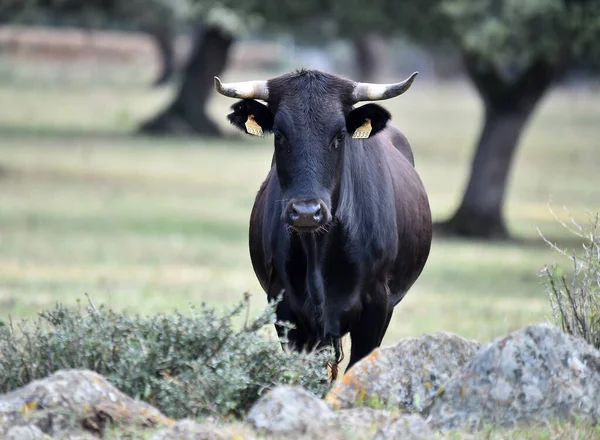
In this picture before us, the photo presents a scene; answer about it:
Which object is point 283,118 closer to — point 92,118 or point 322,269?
point 322,269

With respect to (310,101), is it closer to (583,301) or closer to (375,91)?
(375,91)

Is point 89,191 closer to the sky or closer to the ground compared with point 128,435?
closer to the ground

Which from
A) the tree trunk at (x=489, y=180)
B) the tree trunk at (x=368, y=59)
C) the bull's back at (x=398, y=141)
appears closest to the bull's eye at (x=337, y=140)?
the bull's back at (x=398, y=141)

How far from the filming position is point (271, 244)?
27.3ft

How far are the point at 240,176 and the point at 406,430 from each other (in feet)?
88.6

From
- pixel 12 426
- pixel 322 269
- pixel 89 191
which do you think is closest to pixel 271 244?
pixel 322 269

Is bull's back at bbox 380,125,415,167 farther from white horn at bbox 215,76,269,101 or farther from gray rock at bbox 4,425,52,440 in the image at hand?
gray rock at bbox 4,425,52,440

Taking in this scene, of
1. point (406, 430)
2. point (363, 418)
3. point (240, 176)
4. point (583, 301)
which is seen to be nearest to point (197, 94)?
point (240, 176)

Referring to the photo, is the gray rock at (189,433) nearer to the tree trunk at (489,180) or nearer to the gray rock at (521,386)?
the gray rock at (521,386)

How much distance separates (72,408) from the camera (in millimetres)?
5930

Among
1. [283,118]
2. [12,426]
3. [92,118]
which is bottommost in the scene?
[92,118]

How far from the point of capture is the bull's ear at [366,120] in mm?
8250

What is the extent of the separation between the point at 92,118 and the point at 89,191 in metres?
22.0

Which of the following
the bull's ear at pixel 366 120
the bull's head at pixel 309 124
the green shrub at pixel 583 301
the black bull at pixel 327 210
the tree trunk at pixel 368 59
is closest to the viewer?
the green shrub at pixel 583 301
